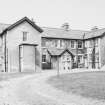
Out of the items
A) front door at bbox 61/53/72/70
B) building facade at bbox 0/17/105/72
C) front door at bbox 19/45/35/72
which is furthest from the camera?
front door at bbox 61/53/72/70

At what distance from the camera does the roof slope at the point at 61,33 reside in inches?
1528

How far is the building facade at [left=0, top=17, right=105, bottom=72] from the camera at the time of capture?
99.2 feet

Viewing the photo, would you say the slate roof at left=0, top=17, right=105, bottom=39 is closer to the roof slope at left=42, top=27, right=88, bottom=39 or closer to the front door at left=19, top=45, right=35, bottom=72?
the roof slope at left=42, top=27, right=88, bottom=39

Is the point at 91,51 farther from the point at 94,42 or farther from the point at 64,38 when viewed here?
the point at 64,38

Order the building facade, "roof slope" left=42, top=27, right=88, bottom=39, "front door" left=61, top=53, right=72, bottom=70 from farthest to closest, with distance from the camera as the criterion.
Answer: "roof slope" left=42, top=27, right=88, bottom=39, "front door" left=61, top=53, right=72, bottom=70, the building facade

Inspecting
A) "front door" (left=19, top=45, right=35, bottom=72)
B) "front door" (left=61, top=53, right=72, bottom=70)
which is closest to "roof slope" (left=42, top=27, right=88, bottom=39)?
"front door" (left=61, top=53, right=72, bottom=70)

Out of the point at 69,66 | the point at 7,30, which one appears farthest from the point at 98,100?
the point at 69,66

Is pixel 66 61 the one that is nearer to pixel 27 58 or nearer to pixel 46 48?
pixel 46 48

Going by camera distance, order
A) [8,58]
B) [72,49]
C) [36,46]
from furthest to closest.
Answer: [72,49], [36,46], [8,58]

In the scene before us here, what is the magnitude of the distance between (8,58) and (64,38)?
14512 millimetres

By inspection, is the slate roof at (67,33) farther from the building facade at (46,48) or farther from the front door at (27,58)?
the front door at (27,58)

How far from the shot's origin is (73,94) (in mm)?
11805

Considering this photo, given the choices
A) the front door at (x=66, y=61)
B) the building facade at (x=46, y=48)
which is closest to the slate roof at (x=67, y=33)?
the building facade at (x=46, y=48)

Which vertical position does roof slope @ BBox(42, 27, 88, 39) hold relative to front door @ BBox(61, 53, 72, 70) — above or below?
above
